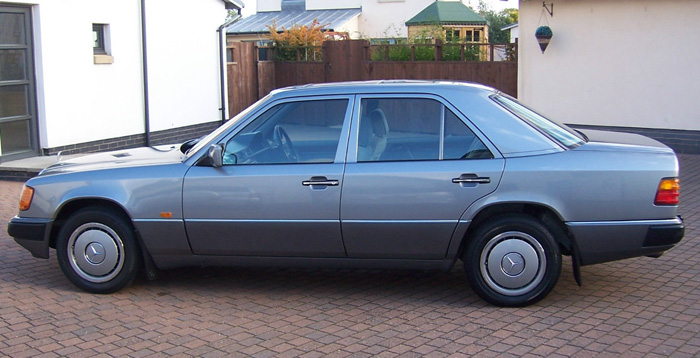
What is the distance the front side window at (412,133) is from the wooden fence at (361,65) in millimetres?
12879

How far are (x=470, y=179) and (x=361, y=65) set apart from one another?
16.0 m

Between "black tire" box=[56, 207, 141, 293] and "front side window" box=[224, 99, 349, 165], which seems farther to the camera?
"black tire" box=[56, 207, 141, 293]

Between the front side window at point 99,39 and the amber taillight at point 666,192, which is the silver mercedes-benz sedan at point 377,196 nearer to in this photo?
the amber taillight at point 666,192

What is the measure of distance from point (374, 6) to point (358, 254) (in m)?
35.2

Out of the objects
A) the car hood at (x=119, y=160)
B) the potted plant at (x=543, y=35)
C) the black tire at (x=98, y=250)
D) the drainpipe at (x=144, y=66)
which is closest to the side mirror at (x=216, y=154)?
the car hood at (x=119, y=160)

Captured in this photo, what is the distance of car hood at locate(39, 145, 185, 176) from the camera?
6508 millimetres

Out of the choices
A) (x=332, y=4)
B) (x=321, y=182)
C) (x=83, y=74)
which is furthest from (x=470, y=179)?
(x=332, y=4)

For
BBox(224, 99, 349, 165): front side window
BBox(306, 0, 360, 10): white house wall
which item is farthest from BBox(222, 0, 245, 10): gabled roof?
BBox(306, 0, 360, 10): white house wall

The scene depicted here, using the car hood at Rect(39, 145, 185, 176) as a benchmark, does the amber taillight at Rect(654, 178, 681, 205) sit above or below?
below

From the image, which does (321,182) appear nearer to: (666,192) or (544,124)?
(544,124)

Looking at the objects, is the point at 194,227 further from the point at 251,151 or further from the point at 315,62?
the point at 315,62

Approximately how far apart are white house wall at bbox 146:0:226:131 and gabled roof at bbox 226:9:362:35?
1916cm

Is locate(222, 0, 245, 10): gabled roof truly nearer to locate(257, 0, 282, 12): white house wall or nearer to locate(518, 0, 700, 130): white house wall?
locate(518, 0, 700, 130): white house wall

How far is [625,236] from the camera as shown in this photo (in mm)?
5746
